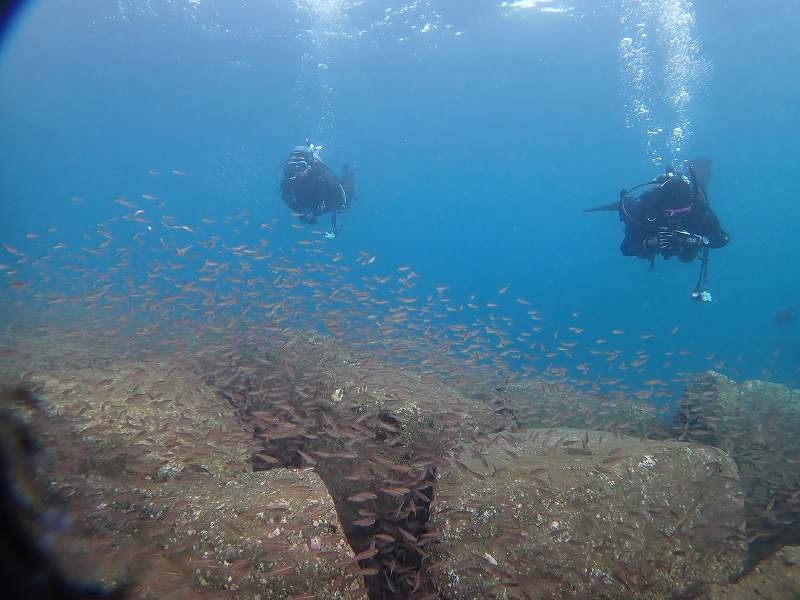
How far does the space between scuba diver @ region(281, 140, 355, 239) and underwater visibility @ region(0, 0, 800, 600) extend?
0.11 metres

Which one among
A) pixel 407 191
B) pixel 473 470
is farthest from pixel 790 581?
pixel 407 191

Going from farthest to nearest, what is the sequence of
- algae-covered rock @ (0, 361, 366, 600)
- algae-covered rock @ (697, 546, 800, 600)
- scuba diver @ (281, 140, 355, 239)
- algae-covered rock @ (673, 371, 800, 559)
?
scuba diver @ (281, 140, 355, 239)
algae-covered rock @ (673, 371, 800, 559)
algae-covered rock @ (697, 546, 800, 600)
algae-covered rock @ (0, 361, 366, 600)

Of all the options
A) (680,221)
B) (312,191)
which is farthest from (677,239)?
(312,191)

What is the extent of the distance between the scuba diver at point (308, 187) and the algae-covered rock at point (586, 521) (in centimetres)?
990

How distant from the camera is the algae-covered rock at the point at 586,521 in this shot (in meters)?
4.29

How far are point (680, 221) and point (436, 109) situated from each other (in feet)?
126

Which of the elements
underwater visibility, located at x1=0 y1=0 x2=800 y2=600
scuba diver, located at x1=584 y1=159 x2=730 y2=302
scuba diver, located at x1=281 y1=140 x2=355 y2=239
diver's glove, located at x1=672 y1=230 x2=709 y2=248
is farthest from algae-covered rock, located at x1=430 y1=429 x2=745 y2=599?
scuba diver, located at x1=281 y1=140 x2=355 y2=239

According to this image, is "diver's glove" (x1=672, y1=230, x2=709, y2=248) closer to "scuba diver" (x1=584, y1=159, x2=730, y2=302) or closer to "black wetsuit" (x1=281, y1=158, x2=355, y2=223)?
"scuba diver" (x1=584, y1=159, x2=730, y2=302)

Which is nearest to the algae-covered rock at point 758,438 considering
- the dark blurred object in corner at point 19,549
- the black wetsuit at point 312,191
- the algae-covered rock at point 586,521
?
the algae-covered rock at point 586,521

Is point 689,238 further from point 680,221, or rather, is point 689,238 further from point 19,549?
point 19,549

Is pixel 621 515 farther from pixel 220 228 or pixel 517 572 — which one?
pixel 220 228

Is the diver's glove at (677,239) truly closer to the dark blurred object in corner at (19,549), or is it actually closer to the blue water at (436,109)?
the blue water at (436,109)

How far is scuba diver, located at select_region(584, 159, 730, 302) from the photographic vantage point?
9703 millimetres

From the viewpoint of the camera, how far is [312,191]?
45.6 feet
